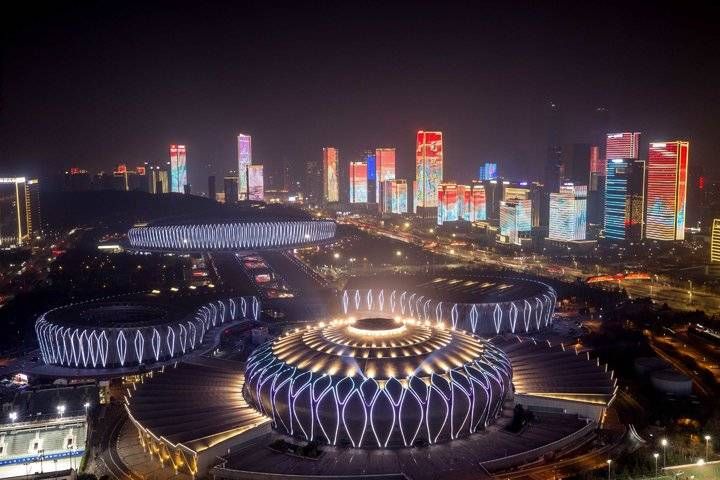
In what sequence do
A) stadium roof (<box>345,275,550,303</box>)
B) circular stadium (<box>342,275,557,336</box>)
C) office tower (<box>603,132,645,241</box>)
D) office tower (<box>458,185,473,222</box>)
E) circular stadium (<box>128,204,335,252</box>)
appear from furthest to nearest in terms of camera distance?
office tower (<box>458,185,473,222</box>)
office tower (<box>603,132,645,241</box>)
circular stadium (<box>128,204,335,252</box>)
stadium roof (<box>345,275,550,303</box>)
circular stadium (<box>342,275,557,336</box>)

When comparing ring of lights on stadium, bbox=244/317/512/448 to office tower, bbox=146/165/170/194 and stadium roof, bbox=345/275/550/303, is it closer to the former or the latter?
stadium roof, bbox=345/275/550/303

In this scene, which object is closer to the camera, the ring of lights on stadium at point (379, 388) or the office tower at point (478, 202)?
the ring of lights on stadium at point (379, 388)

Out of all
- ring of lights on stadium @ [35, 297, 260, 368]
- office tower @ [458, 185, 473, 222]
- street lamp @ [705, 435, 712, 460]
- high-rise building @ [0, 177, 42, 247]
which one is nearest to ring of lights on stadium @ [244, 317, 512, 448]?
street lamp @ [705, 435, 712, 460]

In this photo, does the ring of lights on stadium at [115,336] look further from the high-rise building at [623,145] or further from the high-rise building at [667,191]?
the high-rise building at [623,145]

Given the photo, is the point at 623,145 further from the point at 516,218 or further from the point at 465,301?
the point at 465,301

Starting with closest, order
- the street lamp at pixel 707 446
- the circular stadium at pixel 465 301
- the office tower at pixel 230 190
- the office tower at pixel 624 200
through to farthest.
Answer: the street lamp at pixel 707 446 → the circular stadium at pixel 465 301 → the office tower at pixel 624 200 → the office tower at pixel 230 190

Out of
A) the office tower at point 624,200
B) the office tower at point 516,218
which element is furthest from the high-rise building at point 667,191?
the office tower at point 516,218
